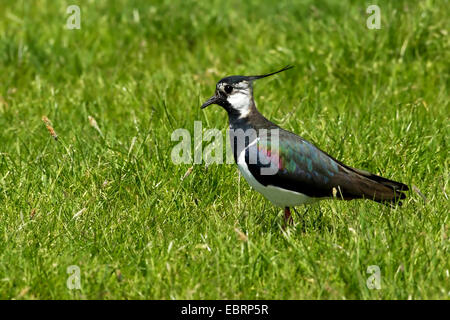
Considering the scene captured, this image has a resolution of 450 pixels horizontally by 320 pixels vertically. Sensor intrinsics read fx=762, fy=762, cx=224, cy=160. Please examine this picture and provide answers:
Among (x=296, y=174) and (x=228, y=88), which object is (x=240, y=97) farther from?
(x=296, y=174)

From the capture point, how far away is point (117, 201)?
5.08 metres

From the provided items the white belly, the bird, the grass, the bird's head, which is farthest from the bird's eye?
the grass

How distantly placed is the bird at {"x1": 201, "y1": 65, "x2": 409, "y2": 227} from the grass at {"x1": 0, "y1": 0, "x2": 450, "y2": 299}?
157 millimetres

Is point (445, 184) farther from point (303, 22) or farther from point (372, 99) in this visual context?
point (303, 22)

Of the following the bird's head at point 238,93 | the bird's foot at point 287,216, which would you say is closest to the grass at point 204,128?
the bird's foot at point 287,216

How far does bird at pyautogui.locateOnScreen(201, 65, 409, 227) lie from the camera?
4.66m

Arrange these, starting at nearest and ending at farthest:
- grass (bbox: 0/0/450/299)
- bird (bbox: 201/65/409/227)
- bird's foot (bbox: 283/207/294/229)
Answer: grass (bbox: 0/0/450/299) → bird (bbox: 201/65/409/227) → bird's foot (bbox: 283/207/294/229)

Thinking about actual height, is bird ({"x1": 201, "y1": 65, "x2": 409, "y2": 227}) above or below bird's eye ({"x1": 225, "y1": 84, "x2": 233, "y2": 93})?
below

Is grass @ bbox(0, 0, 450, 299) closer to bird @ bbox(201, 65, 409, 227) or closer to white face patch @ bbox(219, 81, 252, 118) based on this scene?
bird @ bbox(201, 65, 409, 227)

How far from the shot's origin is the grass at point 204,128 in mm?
4094

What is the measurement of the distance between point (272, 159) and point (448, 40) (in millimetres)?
3388

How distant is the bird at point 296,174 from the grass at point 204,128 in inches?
6.2

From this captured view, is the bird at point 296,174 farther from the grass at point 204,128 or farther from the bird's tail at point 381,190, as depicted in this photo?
the grass at point 204,128

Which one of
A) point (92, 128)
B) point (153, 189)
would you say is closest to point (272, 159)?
point (153, 189)
